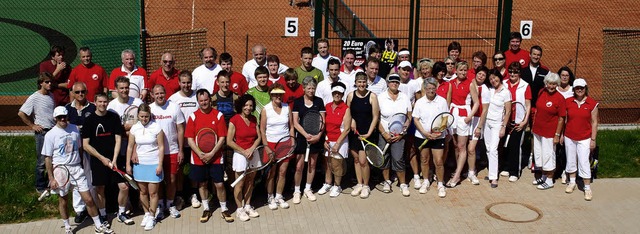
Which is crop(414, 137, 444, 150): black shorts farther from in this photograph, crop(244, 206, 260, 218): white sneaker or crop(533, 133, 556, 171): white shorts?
crop(244, 206, 260, 218): white sneaker

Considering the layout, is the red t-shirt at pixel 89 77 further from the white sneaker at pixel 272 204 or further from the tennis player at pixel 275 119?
the white sneaker at pixel 272 204

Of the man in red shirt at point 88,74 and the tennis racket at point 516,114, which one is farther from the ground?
the man in red shirt at point 88,74

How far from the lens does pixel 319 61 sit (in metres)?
11.6

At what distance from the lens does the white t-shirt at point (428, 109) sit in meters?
10.1

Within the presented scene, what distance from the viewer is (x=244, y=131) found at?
30.5 ft

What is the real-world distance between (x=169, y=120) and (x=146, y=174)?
78cm

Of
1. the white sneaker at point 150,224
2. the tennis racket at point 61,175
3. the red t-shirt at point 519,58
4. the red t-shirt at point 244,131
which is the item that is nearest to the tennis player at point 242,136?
the red t-shirt at point 244,131

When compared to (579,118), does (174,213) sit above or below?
below

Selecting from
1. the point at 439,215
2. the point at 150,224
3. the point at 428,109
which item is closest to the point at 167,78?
the point at 150,224

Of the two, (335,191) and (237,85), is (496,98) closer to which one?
(335,191)

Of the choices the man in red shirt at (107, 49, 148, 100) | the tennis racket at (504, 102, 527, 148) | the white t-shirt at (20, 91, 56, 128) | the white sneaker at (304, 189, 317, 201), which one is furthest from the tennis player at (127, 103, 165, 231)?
the tennis racket at (504, 102, 527, 148)

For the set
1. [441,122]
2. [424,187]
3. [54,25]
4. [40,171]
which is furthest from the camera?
[54,25]

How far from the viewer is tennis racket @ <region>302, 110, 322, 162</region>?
9797mm

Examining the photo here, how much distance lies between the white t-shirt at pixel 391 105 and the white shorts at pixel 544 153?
2.30 m
